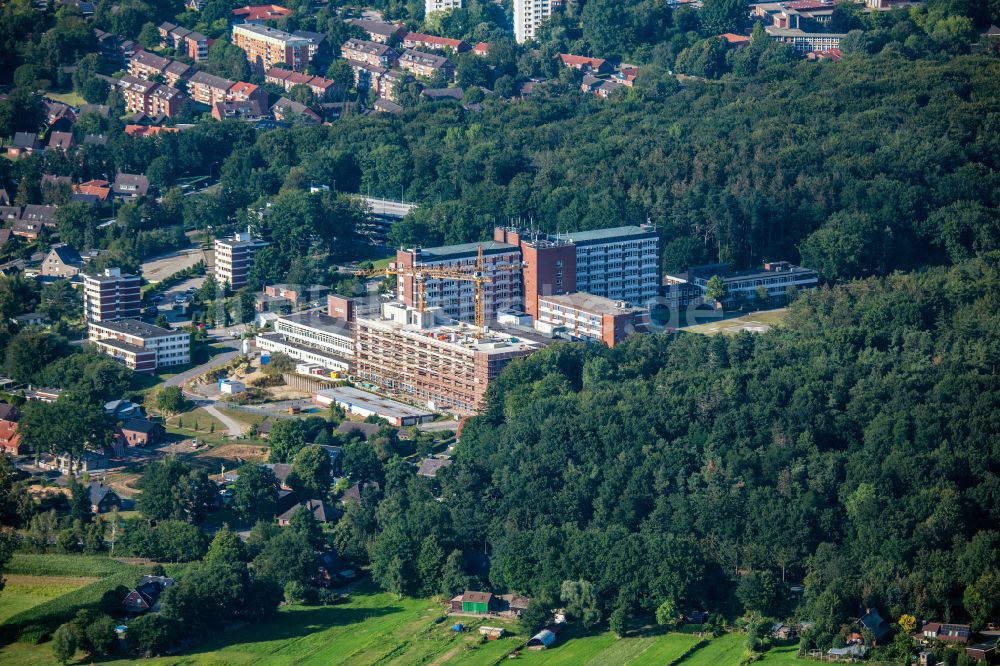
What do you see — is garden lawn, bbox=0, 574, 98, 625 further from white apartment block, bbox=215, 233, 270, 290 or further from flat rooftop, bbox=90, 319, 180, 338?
white apartment block, bbox=215, 233, 270, 290

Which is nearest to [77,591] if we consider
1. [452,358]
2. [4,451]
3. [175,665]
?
[175,665]

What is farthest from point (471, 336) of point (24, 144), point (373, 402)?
point (24, 144)

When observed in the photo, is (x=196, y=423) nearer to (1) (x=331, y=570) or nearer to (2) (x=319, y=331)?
(2) (x=319, y=331)

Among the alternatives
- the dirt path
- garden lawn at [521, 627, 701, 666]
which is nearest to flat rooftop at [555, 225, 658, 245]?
the dirt path

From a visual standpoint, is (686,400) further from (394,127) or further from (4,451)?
(394,127)

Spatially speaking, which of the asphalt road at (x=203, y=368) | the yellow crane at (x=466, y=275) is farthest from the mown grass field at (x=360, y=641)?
the yellow crane at (x=466, y=275)

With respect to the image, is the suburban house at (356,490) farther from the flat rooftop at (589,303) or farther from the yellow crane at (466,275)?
the flat rooftop at (589,303)
